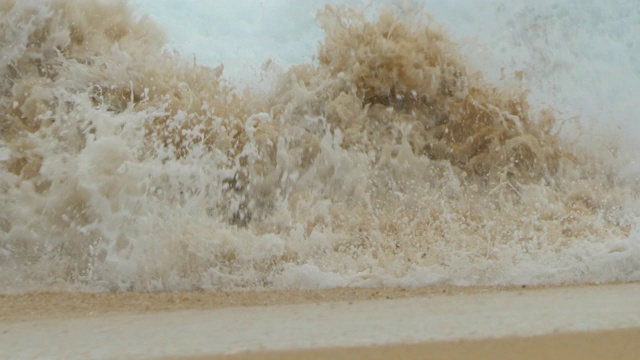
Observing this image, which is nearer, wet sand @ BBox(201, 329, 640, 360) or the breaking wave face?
wet sand @ BBox(201, 329, 640, 360)

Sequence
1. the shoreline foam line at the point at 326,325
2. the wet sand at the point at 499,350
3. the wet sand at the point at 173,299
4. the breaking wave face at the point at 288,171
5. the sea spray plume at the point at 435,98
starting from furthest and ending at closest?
the sea spray plume at the point at 435,98
the breaking wave face at the point at 288,171
the wet sand at the point at 173,299
the shoreline foam line at the point at 326,325
the wet sand at the point at 499,350

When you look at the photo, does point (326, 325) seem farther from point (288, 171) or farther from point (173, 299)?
point (288, 171)

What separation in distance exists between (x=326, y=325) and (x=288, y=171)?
2.62 meters

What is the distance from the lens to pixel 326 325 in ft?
11.2

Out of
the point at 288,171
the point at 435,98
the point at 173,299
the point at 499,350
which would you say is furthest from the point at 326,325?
the point at 435,98

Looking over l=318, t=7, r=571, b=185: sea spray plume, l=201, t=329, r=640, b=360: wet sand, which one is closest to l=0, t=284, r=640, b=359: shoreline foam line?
l=201, t=329, r=640, b=360: wet sand

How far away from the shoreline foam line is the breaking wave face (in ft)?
2.61

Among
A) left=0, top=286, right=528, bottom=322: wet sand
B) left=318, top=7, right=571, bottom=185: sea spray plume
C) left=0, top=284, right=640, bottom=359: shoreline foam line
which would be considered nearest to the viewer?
left=0, top=284, right=640, bottom=359: shoreline foam line

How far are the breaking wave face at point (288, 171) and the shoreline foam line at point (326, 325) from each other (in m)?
0.80

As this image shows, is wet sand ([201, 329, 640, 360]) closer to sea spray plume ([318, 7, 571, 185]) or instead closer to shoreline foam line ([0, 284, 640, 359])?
shoreline foam line ([0, 284, 640, 359])

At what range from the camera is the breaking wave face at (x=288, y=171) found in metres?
4.98

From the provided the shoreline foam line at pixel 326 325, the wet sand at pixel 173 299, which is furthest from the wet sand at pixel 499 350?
the wet sand at pixel 173 299

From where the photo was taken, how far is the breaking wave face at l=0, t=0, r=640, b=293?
498 centimetres

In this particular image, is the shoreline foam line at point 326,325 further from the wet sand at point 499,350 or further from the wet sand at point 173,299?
the wet sand at point 173,299
